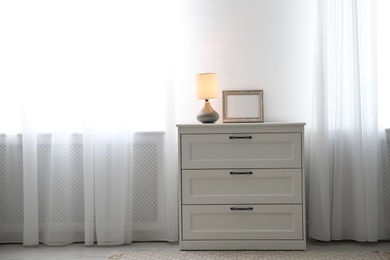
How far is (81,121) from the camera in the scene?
10.9 feet

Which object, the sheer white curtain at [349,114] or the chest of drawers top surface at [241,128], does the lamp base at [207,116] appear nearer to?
the chest of drawers top surface at [241,128]

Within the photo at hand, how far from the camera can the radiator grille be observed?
3.28 metres

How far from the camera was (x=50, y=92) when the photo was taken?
329 cm

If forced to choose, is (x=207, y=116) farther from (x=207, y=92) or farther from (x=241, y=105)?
(x=241, y=105)

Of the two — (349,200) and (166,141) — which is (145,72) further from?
(349,200)

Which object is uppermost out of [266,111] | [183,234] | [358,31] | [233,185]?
[358,31]

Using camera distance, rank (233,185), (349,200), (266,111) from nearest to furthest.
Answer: (233,185) → (349,200) → (266,111)

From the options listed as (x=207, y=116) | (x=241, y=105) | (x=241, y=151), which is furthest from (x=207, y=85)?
(x=241, y=151)

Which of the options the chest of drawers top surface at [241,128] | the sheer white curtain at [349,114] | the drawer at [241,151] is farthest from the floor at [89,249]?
the chest of drawers top surface at [241,128]

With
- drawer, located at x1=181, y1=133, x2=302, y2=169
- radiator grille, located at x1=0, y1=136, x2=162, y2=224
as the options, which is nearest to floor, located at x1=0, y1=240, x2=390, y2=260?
radiator grille, located at x1=0, y1=136, x2=162, y2=224

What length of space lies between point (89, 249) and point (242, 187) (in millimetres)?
1096

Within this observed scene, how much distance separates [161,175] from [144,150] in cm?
21

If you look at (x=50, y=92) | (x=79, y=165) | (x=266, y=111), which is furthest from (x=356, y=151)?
(x=50, y=92)

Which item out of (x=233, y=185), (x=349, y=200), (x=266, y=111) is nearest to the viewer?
(x=233, y=185)
